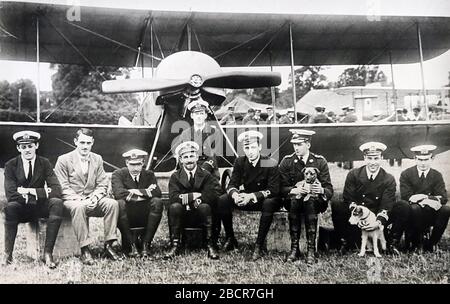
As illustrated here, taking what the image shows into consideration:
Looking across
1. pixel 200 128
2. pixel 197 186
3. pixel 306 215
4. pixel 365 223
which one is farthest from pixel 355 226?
pixel 200 128

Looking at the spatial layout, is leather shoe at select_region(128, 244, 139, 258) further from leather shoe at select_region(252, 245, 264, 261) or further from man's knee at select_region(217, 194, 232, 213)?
leather shoe at select_region(252, 245, 264, 261)

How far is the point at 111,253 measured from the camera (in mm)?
3355

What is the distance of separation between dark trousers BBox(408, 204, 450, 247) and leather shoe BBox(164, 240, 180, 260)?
1.99 m

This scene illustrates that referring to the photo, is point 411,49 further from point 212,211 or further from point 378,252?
point 212,211

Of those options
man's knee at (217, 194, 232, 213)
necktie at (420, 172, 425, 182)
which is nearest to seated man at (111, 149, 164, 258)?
man's knee at (217, 194, 232, 213)

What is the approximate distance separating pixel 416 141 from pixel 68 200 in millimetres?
4141

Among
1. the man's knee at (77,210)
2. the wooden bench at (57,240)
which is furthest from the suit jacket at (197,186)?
the wooden bench at (57,240)

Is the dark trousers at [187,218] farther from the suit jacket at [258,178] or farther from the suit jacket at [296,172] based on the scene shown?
the suit jacket at [296,172]

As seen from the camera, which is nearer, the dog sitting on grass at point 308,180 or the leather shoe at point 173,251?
the leather shoe at point 173,251

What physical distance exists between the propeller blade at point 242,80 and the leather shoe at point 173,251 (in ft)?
5.23

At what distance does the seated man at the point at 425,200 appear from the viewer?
11.8 feet

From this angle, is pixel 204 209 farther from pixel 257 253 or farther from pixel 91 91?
pixel 91 91

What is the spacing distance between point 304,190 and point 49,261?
2.12 metres

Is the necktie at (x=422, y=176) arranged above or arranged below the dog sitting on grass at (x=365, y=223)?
above
